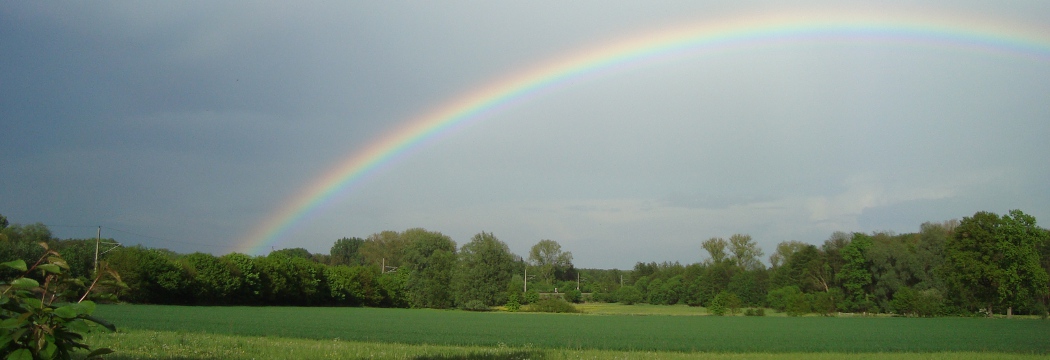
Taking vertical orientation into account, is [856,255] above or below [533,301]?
above

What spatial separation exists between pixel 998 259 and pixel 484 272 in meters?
58.4

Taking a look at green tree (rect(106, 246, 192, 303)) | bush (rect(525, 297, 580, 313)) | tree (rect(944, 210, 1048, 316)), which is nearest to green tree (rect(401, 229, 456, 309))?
bush (rect(525, 297, 580, 313))

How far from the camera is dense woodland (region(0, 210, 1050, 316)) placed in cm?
6341

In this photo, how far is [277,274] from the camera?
74.8m

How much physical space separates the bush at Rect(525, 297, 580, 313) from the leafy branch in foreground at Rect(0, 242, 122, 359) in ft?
270

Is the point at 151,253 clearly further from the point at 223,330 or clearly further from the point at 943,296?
the point at 943,296

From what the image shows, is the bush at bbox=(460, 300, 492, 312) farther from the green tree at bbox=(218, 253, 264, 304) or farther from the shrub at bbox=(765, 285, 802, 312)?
the shrub at bbox=(765, 285, 802, 312)

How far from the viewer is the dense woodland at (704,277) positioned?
6341 cm

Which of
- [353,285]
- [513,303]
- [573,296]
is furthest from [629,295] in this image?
[353,285]

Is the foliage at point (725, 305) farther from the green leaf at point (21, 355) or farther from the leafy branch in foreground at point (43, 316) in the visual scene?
Answer: the green leaf at point (21, 355)

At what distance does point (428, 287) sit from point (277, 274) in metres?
22.0

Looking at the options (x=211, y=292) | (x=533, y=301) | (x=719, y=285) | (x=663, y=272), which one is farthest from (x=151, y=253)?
(x=663, y=272)

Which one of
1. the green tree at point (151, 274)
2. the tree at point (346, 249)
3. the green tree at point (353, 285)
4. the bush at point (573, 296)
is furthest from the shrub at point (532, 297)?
the tree at point (346, 249)

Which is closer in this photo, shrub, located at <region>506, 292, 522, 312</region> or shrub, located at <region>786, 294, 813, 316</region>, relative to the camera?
shrub, located at <region>786, 294, 813, 316</region>
